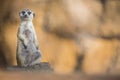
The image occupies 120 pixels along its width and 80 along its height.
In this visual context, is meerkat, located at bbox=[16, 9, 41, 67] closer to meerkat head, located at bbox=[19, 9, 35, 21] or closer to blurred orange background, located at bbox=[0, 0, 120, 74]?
meerkat head, located at bbox=[19, 9, 35, 21]

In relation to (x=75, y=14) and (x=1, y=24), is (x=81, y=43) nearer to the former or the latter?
(x=75, y=14)

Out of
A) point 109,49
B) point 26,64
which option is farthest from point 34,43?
point 109,49

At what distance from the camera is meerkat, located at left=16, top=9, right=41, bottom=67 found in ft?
6.97

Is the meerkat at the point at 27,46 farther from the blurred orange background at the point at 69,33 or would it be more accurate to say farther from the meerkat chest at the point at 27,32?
the blurred orange background at the point at 69,33

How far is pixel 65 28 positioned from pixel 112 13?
1.59 feet

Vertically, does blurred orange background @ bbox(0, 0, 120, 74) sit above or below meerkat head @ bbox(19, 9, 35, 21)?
below

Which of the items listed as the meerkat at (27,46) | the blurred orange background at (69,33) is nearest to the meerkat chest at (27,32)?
the meerkat at (27,46)

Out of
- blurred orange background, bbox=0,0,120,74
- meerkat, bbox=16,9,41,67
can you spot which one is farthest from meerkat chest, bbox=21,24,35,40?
blurred orange background, bbox=0,0,120,74

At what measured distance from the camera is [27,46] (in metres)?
2.14

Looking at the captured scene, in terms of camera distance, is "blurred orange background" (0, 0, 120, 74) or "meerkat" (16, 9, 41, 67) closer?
"meerkat" (16, 9, 41, 67)

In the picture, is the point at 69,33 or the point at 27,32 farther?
the point at 69,33

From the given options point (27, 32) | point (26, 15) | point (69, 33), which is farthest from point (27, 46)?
point (69, 33)

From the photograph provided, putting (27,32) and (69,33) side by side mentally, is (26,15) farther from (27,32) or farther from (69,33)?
(69,33)

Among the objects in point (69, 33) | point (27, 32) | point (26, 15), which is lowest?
point (69, 33)
